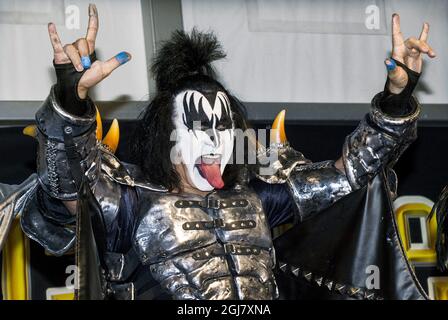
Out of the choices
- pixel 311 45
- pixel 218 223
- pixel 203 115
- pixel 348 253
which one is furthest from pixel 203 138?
pixel 311 45

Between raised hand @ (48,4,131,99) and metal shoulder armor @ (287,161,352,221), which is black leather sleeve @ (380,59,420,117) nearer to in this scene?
metal shoulder armor @ (287,161,352,221)

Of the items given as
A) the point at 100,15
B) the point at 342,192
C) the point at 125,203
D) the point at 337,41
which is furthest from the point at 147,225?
the point at 337,41

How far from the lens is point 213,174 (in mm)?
2223

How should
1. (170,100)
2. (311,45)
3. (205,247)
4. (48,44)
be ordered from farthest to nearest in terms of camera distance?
(311,45) < (48,44) < (170,100) < (205,247)

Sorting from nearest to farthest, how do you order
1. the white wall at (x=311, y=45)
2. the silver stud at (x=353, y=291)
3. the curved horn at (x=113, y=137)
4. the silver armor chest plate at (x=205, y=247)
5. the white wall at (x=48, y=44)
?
the silver armor chest plate at (x=205, y=247), the silver stud at (x=353, y=291), the curved horn at (x=113, y=137), the white wall at (x=48, y=44), the white wall at (x=311, y=45)

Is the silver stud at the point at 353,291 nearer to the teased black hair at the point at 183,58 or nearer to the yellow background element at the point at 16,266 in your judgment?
the teased black hair at the point at 183,58

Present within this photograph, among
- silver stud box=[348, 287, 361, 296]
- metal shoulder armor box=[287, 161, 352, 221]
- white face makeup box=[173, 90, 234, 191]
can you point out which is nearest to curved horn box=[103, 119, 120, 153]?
white face makeup box=[173, 90, 234, 191]

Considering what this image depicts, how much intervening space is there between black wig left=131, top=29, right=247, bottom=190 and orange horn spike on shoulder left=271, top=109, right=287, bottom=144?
10 cm

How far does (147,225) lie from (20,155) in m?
0.55

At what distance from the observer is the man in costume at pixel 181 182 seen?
208 cm

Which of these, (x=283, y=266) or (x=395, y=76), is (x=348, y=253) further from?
(x=395, y=76)

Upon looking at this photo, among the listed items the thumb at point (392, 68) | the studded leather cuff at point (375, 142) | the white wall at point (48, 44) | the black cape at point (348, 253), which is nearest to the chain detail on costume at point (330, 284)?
the black cape at point (348, 253)

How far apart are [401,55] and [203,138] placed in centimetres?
48

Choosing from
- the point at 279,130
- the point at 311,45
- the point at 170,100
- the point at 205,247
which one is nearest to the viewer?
the point at 205,247
